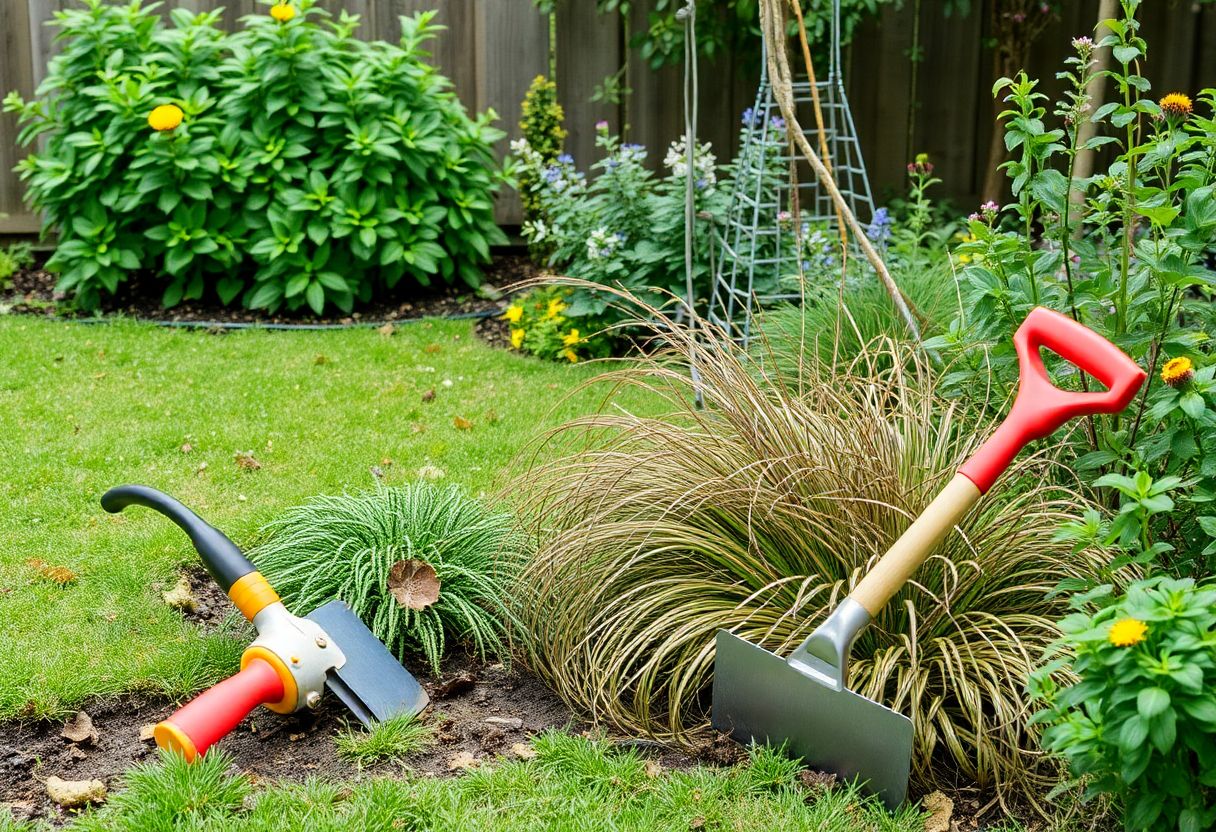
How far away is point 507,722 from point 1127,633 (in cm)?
137

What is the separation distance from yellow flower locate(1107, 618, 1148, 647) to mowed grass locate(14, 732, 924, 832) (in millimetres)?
675

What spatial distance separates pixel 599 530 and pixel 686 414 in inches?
18.2

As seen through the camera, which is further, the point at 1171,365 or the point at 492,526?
the point at 492,526

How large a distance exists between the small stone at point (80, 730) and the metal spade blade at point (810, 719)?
133 cm

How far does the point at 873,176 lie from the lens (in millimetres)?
7832

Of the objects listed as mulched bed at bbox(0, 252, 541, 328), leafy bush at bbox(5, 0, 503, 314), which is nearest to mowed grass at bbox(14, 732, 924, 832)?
mulched bed at bbox(0, 252, 541, 328)

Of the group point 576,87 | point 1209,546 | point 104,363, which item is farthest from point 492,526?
point 576,87

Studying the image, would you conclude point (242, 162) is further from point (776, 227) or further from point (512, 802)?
point (512, 802)

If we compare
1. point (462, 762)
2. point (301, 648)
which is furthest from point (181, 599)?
point (462, 762)

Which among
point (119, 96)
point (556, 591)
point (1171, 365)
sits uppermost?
point (119, 96)

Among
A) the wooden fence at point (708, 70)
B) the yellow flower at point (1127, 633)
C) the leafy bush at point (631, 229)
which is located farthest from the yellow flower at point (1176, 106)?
the wooden fence at point (708, 70)

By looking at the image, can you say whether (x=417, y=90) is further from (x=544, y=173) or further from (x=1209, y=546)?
(x=1209, y=546)

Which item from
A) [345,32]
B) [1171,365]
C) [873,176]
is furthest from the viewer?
[873,176]

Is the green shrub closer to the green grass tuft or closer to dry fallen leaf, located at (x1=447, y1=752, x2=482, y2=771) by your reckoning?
the green grass tuft
